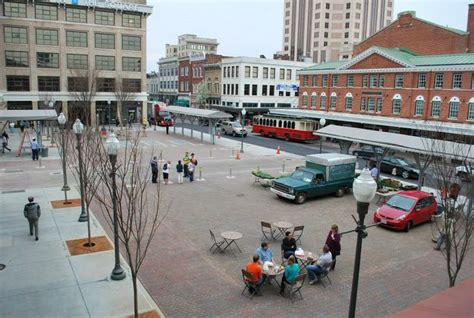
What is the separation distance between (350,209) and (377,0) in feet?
459

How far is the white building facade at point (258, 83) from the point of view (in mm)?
72562

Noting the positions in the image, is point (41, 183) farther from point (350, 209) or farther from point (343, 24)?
point (343, 24)

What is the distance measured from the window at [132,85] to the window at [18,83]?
13.3 m

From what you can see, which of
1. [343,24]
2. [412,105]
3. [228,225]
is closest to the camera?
[228,225]

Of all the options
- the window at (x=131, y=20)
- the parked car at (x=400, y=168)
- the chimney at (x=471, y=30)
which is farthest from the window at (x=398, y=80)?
the window at (x=131, y=20)

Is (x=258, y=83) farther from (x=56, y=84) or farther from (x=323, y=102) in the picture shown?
(x=56, y=84)

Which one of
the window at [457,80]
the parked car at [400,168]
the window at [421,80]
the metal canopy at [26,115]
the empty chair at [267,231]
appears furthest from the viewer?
the window at [421,80]

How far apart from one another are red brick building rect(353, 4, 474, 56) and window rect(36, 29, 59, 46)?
4499 centimetres

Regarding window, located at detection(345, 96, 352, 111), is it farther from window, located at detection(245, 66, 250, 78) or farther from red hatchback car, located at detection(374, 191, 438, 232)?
red hatchback car, located at detection(374, 191, 438, 232)

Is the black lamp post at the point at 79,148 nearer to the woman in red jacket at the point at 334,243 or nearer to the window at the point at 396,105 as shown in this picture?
the woman in red jacket at the point at 334,243

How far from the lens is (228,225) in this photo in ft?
59.4

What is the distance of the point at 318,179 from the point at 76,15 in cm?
5217

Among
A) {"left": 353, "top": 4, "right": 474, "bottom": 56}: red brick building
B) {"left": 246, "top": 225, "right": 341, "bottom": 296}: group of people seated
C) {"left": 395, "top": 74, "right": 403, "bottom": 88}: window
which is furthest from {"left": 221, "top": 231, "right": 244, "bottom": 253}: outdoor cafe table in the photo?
{"left": 353, "top": 4, "right": 474, "bottom": 56}: red brick building

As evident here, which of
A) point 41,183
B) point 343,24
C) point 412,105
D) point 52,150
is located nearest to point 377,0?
point 343,24
